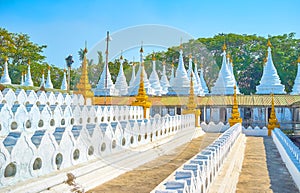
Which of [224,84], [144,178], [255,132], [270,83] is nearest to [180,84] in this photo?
[224,84]

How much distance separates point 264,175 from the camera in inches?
362

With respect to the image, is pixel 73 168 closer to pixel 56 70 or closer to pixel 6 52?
pixel 6 52

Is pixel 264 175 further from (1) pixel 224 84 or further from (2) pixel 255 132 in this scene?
(1) pixel 224 84

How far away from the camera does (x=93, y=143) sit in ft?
22.9

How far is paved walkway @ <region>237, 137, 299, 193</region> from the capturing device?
25.5ft

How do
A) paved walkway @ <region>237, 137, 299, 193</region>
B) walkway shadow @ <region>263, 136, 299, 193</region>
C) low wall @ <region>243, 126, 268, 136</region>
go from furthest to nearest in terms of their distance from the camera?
1. low wall @ <region>243, 126, 268, 136</region>
2. walkway shadow @ <region>263, 136, 299, 193</region>
3. paved walkway @ <region>237, 137, 299, 193</region>

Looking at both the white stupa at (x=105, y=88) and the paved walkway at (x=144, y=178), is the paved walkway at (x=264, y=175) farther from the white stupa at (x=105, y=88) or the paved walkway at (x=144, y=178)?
the white stupa at (x=105, y=88)

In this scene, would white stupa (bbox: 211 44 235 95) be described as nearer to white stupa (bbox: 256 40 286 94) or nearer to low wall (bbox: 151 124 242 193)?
white stupa (bbox: 256 40 286 94)

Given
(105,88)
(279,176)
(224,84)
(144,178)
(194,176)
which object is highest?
(224,84)

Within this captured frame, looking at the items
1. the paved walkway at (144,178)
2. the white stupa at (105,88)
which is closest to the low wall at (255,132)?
the paved walkway at (144,178)

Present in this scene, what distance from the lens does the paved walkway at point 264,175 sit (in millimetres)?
7766

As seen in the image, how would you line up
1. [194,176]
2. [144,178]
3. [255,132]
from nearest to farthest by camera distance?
[194,176] → [144,178] → [255,132]

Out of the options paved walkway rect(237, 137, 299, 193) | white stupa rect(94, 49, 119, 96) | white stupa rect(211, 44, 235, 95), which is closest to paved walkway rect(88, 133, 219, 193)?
paved walkway rect(237, 137, 299, 193)

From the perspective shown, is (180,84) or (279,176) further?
(180,84)
